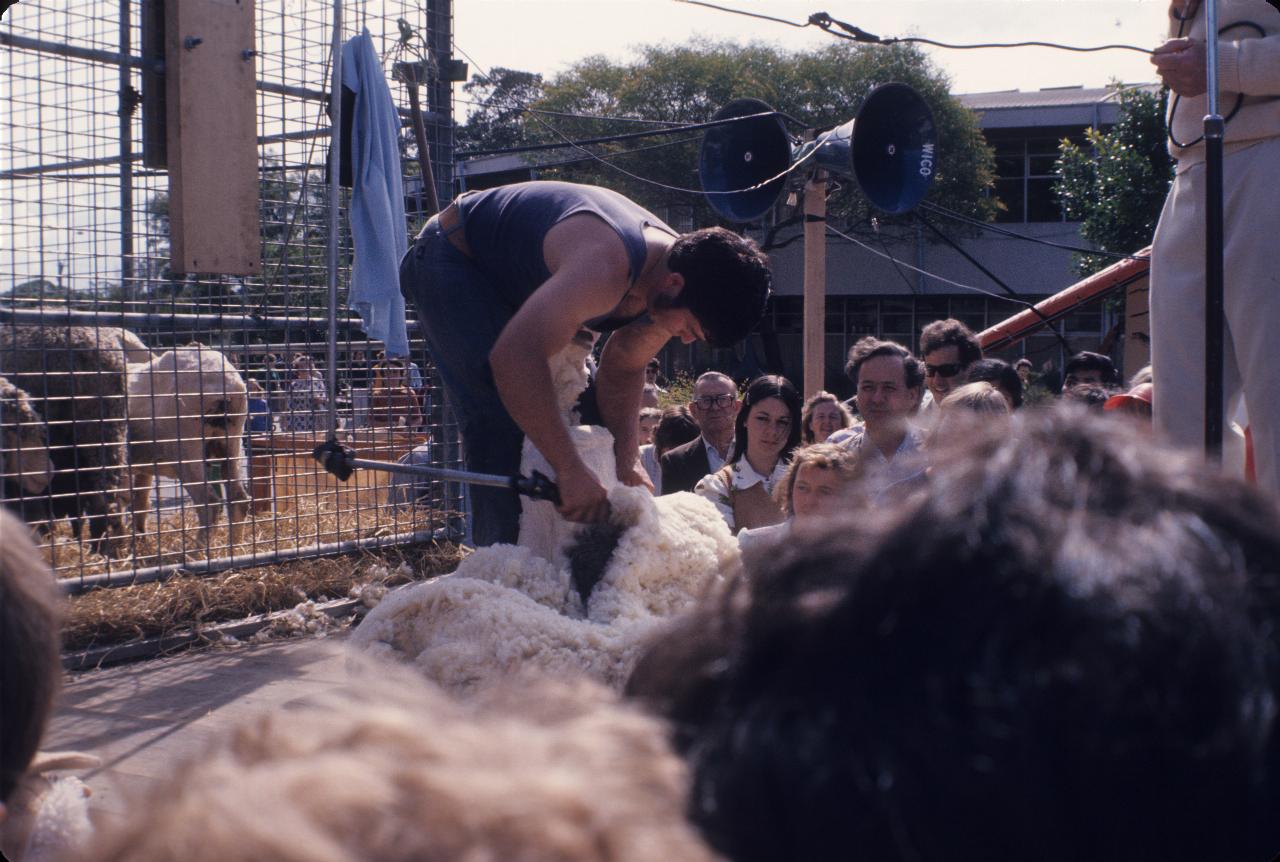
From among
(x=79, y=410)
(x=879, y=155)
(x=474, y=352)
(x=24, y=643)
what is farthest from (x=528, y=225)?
(x=879, y=155)

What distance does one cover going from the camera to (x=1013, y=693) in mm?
542

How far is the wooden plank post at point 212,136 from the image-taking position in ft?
13.9

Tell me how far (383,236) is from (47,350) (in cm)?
137

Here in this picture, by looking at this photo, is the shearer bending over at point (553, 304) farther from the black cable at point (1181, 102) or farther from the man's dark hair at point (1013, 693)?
the man's dark hair at point (1013, 693)

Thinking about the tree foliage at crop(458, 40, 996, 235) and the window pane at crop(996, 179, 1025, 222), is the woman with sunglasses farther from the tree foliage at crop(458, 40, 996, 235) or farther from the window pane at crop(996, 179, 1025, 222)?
the window pane at crop(996, 179, 1025, 222)

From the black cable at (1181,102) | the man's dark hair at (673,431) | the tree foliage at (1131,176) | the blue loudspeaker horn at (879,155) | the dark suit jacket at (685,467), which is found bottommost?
the dark suit jacket at (685,467)

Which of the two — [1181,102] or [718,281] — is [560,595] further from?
[1181,102]

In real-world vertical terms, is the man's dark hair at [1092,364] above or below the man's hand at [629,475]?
above

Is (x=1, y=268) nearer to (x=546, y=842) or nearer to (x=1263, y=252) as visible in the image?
(x=1263, y=252)

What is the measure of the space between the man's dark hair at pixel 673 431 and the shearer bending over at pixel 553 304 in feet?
8.29

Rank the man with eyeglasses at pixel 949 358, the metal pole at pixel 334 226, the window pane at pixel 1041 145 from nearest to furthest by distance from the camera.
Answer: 1. the metal pole at pixel 334 226
2. the man with eyeglasses at pixel 949 358
3. the window pane at pixel 1041 145

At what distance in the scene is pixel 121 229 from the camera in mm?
4340

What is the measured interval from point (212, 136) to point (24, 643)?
3906 mm

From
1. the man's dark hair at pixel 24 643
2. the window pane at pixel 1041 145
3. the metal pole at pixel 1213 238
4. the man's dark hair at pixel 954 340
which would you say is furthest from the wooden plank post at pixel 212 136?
the window pane at pixel 1041 145
